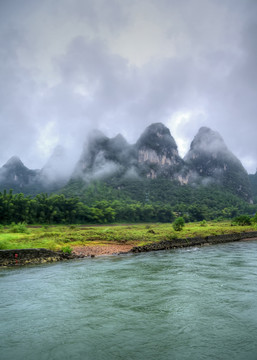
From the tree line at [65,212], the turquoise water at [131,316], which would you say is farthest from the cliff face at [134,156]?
the turquoise water at [131,316]

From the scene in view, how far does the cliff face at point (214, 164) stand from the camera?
511ft

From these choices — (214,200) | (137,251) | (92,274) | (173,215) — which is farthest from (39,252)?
(214,200)

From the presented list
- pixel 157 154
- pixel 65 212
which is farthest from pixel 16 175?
pixel 65 212

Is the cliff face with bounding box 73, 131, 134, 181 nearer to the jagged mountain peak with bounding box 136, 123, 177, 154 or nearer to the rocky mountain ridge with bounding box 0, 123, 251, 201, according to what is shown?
the rocky mountain ridge with bounding box 0, 123, 251, 201

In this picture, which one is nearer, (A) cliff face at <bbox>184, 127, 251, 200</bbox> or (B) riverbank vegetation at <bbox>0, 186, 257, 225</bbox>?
(B) riverbank vegetation at <bbox>0, 186, 257, 225</bbox>

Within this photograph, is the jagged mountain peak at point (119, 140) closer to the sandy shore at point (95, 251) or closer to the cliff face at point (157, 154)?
the cliff face at point (157, 154)

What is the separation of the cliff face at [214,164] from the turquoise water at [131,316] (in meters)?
147

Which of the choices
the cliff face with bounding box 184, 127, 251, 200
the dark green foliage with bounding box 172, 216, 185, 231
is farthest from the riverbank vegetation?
the cliff face with bounding box 184, 127, 251, 200

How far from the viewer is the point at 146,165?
5723 inches

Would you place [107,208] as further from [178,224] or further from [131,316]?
[131,316]

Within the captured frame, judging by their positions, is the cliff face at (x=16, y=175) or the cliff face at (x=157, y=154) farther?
the cliff face at (x=16, y=175)

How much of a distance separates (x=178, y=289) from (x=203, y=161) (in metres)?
167

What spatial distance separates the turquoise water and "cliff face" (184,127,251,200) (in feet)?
483

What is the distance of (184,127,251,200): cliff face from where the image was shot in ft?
511
